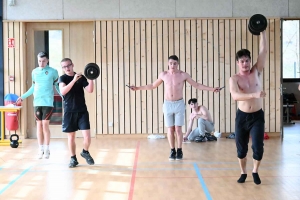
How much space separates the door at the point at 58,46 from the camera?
10.5 meters

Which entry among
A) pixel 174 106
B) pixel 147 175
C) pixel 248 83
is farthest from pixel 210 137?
pixel 248 83

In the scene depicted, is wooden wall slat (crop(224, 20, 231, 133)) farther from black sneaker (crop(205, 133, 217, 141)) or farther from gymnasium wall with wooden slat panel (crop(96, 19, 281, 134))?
black sneaker (crop(205, 133, 217, 141))

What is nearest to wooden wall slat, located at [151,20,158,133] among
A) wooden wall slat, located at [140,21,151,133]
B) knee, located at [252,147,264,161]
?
wooden wall slat, located at [140,21,151,133]

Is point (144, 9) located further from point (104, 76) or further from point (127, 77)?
point (104, 76)

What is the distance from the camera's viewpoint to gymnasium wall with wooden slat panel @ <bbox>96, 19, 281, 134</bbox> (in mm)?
10391

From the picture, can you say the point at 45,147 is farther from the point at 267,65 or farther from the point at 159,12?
the point at 267,65

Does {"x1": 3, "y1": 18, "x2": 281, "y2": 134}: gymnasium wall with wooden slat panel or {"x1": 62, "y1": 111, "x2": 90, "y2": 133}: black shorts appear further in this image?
{"x1": 3, "y1": 18, "x2": 281, "y2": 134}: gymnasium wall with wooden slat panel

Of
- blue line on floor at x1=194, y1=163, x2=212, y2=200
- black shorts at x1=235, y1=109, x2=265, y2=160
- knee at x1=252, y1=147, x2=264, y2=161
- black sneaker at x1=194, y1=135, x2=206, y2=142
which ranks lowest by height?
blue line on floor at x1=194, y1=163, x2=212, y2=200

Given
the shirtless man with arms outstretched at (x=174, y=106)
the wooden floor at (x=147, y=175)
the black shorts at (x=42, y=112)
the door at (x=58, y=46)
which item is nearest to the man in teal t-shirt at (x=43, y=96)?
the black shorts at (x=42, y=112)

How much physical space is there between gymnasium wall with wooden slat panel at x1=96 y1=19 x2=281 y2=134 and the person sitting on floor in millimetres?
628

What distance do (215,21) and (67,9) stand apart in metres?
3.45

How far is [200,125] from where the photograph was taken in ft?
31.5

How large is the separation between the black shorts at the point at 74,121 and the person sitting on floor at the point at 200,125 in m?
3.63

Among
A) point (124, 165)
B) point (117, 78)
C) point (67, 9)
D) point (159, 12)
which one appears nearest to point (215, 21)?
point (159, 12)
